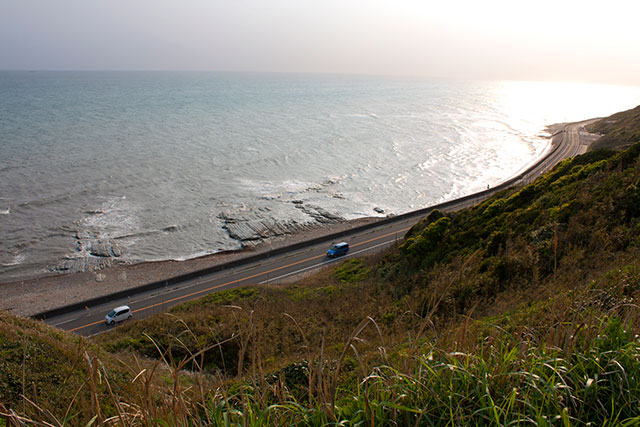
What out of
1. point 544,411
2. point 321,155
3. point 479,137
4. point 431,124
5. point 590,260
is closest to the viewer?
point 544,411

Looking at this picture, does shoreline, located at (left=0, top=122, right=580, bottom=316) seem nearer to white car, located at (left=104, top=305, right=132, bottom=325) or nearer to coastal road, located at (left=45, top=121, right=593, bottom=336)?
coastal road, located at (left=45, top=121, right=593, bottom=336)

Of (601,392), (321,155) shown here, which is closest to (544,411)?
(601,392)

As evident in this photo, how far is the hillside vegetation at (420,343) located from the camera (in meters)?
2.29

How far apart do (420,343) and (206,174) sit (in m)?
42.8

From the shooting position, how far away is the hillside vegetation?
7.50 ft

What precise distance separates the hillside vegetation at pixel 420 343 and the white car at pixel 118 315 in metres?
3.44

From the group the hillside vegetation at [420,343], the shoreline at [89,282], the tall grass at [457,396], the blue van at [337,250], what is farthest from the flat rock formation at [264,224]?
the tall grass at [457,396]

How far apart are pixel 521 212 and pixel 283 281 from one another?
12.3m

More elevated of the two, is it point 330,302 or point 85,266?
point 330,302

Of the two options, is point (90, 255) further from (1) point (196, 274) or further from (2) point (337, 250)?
(2) point (337, 250)

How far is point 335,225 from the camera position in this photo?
31.9 metres

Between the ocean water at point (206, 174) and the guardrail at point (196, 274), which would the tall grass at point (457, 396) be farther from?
the ocean water at point (206, 174)

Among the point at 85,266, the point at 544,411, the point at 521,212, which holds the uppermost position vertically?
the point at 544,411

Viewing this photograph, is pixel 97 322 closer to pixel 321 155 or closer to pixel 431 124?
pixel 321 155
